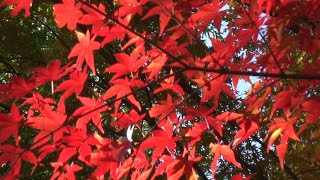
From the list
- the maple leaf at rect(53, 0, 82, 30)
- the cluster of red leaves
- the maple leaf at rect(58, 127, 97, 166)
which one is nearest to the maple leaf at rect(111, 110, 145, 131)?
the cluster of red leaves

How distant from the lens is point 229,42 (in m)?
1.48

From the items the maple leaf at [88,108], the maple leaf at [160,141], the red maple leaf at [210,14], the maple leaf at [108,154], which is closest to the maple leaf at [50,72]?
the maple leaf at [88,108]

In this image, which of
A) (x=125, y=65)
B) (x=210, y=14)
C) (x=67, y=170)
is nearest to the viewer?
(x=210, y=14)

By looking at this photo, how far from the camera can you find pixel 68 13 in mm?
1566

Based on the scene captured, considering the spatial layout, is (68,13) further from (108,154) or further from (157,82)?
(108,154)

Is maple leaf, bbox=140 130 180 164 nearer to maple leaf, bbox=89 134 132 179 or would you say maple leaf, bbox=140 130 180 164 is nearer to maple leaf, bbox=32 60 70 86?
maple leaf, bbox=89 134 132 179

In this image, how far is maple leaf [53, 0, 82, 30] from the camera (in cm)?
154

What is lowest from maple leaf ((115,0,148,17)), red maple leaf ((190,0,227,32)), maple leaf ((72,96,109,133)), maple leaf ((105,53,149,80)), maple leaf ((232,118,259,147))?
maple leaf ((72,96,109,133))

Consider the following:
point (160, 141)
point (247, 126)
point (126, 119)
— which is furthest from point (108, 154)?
point (247, 126)

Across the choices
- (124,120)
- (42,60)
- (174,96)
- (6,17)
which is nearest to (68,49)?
(42,60)

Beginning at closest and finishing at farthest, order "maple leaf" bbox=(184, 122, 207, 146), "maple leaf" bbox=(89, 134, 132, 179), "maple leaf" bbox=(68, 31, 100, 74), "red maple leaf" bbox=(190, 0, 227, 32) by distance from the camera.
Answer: "maple leaf" bbox=(89, 134, 132, 179) → "red maple leaf" bbox=(190, 0, 227, 32) → "maple leaf" bbox=(68, 31, 100, 74) → "maple leaf" bbox=(184, 122, 207, 146)

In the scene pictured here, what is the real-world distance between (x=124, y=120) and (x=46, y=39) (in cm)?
315

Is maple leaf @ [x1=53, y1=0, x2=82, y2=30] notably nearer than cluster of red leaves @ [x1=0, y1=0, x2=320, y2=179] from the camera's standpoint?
No

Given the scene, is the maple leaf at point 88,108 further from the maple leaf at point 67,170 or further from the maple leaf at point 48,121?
the maple leaf at point 67,170
